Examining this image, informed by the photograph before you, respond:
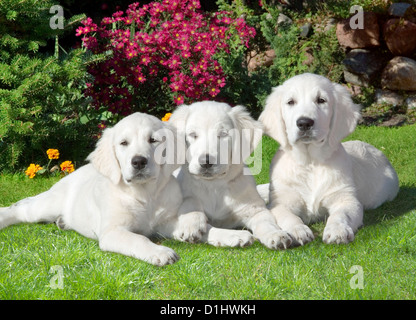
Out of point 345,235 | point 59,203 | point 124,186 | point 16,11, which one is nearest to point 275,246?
point 345,235

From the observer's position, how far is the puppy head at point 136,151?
13.5 feet

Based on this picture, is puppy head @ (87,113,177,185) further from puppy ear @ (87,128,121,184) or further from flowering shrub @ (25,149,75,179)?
flowering shrub @ (25,149,75,179)

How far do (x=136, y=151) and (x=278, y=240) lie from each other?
1.15 meters

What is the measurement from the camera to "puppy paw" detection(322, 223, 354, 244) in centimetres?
413

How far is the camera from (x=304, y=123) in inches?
172

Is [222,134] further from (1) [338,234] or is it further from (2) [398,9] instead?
(2) [398,9]

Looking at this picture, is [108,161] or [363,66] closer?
[108,161]

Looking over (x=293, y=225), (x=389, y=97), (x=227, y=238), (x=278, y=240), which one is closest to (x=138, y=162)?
(x=227, y=238)

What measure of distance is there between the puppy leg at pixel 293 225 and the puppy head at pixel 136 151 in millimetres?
906

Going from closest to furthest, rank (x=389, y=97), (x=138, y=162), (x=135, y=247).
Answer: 1. (x=135, y=247)
2. (x=138, y=162)
3. (x=389, y=97)

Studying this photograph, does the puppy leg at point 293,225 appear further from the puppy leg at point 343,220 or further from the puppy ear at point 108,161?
the puppy ear at point 108,161

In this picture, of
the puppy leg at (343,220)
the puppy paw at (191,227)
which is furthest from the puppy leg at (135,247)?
the puppy leg at (343,220)

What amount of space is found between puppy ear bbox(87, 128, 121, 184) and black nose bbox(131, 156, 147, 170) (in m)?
0.25

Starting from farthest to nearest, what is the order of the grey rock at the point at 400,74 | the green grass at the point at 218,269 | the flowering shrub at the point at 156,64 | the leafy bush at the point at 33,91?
the grey rock at the point at 400,74 → the flowering shrub at the point at 156,64 → the leafy bush at the point at 33,91 → the green grass at the point at 218,269
